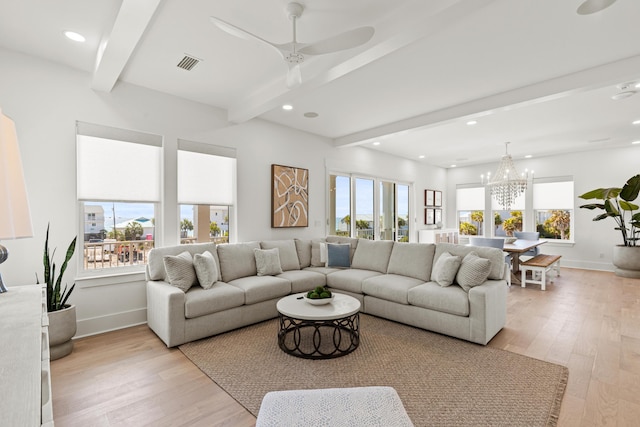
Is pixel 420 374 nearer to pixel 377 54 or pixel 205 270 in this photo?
pixel 205 270

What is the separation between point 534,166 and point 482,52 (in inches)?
248

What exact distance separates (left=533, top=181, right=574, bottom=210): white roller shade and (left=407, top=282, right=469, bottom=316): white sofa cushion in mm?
5960

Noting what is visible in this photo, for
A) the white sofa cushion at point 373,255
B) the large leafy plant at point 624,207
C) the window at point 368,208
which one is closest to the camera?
the white sofa cushion at point 373,255

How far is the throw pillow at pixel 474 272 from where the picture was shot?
10.9 feet

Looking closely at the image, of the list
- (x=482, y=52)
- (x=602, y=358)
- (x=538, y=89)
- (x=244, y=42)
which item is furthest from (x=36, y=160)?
(x=602, y=358)

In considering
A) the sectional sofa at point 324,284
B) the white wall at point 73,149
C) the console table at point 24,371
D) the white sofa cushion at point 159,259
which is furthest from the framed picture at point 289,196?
the console table at point 24,371

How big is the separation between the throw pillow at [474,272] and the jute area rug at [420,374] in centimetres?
62

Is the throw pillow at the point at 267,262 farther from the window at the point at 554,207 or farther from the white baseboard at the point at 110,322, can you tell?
the window at the point at 554,207

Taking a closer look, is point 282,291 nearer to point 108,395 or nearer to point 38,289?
point 108,395

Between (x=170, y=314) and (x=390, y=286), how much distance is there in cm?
243

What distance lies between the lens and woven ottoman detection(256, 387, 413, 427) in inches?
50.5

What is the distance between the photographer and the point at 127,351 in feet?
9.86

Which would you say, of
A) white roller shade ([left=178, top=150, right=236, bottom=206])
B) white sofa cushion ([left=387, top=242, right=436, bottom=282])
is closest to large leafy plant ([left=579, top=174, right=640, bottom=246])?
white sofa cushion ([left=387, top=242, right=436, bottom=282])

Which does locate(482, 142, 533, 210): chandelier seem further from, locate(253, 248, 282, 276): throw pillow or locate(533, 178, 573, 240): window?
locate(253, 248, 282, 276): throw pillow
